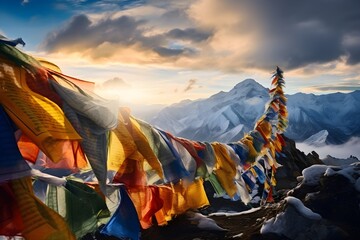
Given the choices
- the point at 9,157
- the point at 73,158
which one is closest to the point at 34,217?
the point at 9,157

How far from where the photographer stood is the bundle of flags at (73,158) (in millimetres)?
3904

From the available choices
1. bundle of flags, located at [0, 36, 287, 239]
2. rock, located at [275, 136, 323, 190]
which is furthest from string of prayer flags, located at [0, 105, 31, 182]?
rock, located at [275, 136, 323, 190]

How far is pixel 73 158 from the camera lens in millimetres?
5934

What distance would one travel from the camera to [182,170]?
6.29 metres

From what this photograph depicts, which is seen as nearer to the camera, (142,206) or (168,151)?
(168,151)

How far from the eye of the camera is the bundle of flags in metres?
3.90

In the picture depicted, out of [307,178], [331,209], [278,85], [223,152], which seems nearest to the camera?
[331,209]

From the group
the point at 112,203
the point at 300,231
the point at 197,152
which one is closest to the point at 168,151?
the point at 112,203

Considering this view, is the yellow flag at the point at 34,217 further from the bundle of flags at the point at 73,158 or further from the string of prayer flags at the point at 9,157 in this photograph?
the string of prayer flags at the point at 9,157

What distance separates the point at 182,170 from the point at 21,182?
3023 mm

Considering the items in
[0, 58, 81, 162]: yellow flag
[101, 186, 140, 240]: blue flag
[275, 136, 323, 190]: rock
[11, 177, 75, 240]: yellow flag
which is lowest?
[275, 136, 323, 190]: rock

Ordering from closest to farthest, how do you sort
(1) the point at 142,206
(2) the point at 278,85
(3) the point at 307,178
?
(1) the point at 142,206 → (3) the point at 307,178 → (2) the point at 278,85

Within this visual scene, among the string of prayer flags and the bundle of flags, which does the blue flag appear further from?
the string of prayer flags

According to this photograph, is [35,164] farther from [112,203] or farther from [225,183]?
[225,183]
